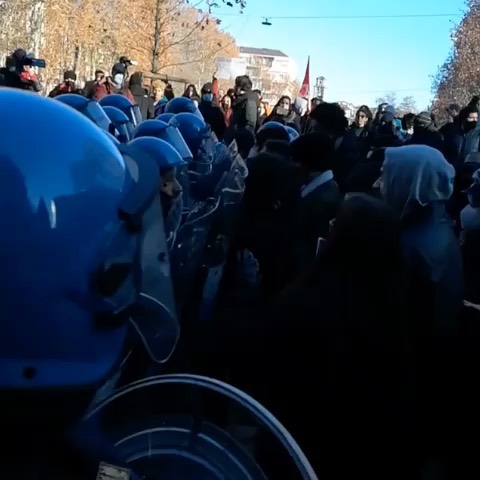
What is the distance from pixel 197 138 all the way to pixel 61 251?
153 inches

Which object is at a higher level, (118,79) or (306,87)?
(118,79)

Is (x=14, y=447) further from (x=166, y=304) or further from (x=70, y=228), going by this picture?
(x=166, y=304)

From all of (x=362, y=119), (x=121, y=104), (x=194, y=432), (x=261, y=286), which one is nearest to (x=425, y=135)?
(x=121, y=104)

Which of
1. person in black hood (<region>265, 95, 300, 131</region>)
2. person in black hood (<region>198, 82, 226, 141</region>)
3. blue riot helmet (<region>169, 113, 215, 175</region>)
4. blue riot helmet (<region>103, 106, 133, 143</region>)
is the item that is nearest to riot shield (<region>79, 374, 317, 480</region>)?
blue riot helmet (<region>103, 106, 133, 143</region>)

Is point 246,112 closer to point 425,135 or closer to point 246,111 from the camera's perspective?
point 246,111

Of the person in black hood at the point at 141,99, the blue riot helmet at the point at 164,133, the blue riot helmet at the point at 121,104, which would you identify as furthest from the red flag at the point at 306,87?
the blue riot helmet at the point at 164,133

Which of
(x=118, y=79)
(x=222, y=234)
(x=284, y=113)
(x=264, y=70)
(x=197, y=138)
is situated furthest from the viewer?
(x=264, y=70)

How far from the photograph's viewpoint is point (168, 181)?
3.35 meters

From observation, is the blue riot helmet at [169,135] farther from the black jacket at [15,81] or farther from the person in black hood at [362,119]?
the person in black hood at [362,119]

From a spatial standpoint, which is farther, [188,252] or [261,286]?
[261,286]

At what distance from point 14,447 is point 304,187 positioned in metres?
3.06

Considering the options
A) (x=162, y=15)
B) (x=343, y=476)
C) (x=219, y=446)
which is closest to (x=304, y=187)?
(x=343, y=476)

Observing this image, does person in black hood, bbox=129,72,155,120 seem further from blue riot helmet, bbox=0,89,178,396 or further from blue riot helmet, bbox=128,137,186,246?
blue riot helmet, bbox=0,89,178,396

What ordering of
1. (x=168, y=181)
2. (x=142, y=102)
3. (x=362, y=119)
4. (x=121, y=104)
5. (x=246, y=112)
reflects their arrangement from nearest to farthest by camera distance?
(x=168, y=181), (x=121, y=104), (x=246, y=112), (x=142, y=102), (x=362, y=119)
